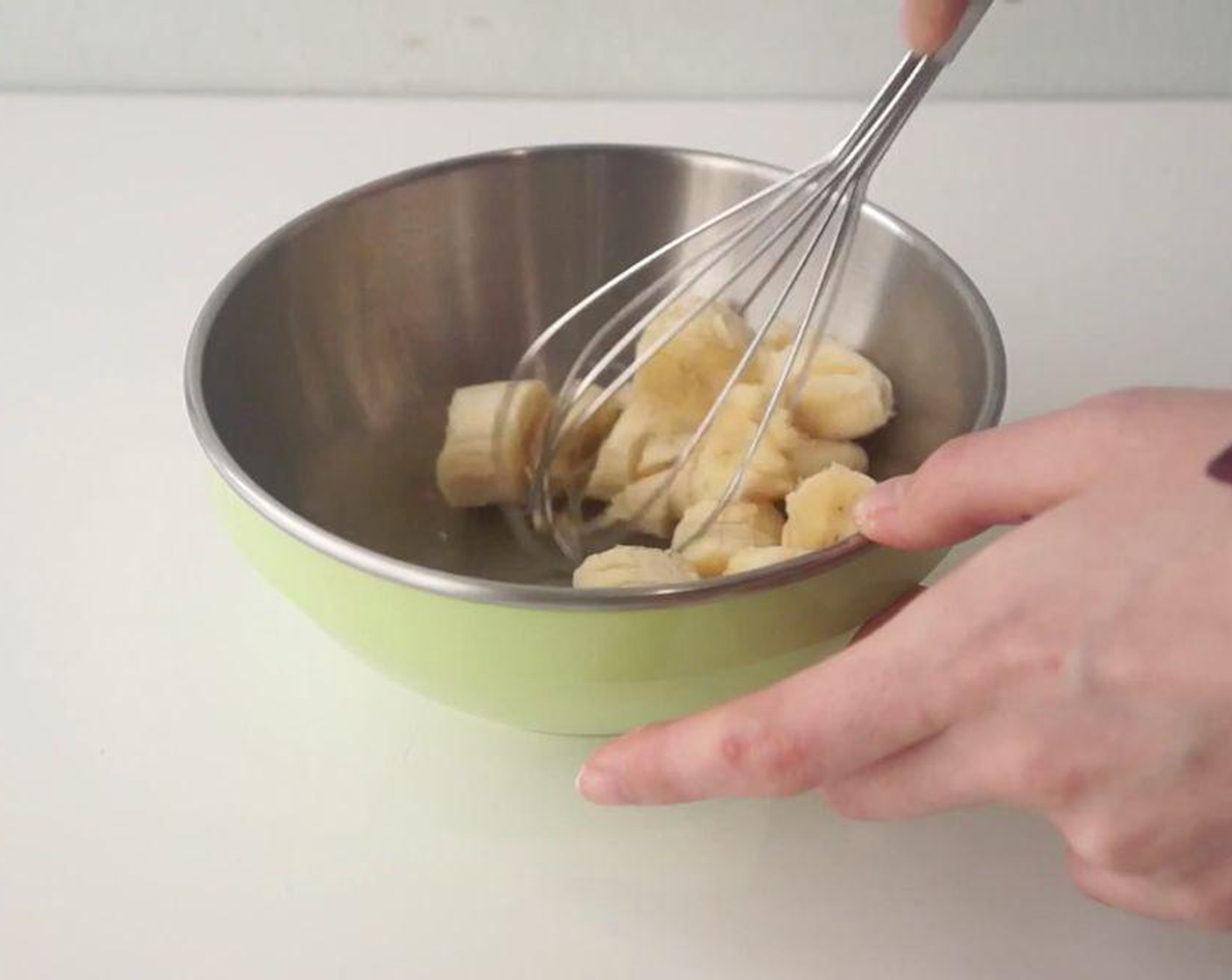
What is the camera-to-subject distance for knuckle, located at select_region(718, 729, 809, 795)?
0.47m

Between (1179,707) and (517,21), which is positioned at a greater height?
(517,21)

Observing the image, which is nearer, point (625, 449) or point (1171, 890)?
point (1171, 890)

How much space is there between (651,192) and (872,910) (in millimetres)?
439

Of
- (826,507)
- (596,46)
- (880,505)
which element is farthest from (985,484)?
(596,46)

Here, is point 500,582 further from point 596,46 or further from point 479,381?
point 596,46

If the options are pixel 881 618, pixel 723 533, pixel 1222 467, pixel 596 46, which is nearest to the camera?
pixel 1222 467

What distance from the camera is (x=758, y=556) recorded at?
0.62 meters

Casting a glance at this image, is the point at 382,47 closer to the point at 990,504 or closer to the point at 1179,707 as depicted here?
the point at 990,504

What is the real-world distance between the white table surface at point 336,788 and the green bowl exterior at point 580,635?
66 mm

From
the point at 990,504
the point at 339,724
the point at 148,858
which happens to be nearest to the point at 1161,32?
the point at 990,504

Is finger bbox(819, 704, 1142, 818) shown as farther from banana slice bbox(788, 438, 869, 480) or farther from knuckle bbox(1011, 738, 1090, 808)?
Result: banana slice bbox(788, 438, 869, 480)

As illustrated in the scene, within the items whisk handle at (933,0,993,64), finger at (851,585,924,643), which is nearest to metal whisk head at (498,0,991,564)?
whisk handle at (933,0,993,64)

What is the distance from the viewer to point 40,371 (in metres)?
0.87

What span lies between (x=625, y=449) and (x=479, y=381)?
13 cm
